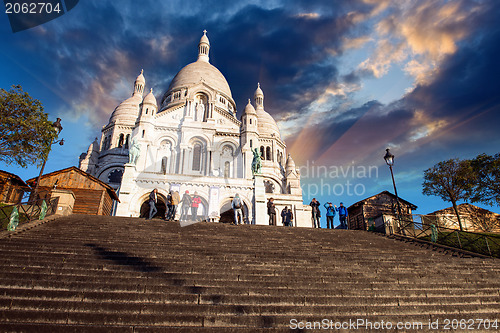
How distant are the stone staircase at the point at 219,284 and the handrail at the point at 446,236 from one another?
2.02 m

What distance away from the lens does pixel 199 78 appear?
44.1m

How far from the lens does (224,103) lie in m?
44.8

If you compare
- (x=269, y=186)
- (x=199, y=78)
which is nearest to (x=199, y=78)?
(x=199, y=78)

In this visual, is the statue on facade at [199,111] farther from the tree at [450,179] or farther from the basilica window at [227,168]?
the tree at [450,179]

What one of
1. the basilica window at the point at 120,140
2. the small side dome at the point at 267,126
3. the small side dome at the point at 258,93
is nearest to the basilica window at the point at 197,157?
the small side dome at the point at 267,126

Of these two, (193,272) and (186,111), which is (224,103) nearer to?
(186,111)

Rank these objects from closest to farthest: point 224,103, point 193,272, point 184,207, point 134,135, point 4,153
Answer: point 193,272, point 4,153, point 184,207, point 134,135, point 224,103

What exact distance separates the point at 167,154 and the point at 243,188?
996 cm

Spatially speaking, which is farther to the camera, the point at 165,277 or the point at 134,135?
the point at 134,135

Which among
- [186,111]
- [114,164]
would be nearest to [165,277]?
[186,111]

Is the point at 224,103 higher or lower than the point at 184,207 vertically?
higher

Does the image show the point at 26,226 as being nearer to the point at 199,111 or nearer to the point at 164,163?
the point at 164,163

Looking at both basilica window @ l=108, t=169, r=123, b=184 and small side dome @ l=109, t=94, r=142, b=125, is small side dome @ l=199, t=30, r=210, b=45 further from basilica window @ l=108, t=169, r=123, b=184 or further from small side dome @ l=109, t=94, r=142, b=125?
basilica window @ l=108, t=169, r=123, b=184

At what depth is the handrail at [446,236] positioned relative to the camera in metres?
12.3
